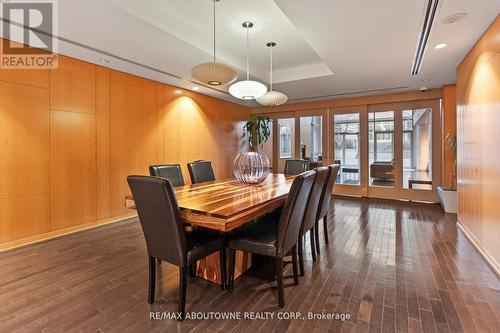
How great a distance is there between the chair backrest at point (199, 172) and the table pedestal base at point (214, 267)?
1.34 meters

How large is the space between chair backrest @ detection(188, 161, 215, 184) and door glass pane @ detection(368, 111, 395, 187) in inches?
173

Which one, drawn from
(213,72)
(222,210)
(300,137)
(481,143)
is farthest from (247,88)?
(300,137)

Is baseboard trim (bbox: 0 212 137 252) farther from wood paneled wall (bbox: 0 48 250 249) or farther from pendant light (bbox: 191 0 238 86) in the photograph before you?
pendant light (bbox: 191 0 238 86)

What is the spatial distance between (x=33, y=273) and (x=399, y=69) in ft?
18.3

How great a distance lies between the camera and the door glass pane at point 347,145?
21.2 feet

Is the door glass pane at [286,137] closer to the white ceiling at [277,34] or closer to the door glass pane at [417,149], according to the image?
the white ceiling at [277,34]

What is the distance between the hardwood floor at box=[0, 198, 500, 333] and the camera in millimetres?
1760

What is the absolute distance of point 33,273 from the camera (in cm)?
247

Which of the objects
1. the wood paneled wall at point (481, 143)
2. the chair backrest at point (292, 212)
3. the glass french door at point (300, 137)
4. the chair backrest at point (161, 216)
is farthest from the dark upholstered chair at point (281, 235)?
the glass french door at point (300, 137)

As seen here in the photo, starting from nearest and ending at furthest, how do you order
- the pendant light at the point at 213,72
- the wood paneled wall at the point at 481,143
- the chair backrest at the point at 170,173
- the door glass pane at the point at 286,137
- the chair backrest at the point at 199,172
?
the pendant light at the point at 213,72, the wood paneled wall at the point at 481,143, the chair backrest at the point at 170,173, the chair backrest at the point at 199,172, the door glass pane at the point at 286,137

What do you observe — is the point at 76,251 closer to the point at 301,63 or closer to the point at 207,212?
the point at 207,212

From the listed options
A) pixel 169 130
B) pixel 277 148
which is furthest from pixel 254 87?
pixel 277 148

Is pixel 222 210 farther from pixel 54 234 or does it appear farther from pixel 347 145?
pixel 347 145

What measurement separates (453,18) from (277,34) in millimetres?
1966
